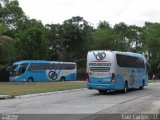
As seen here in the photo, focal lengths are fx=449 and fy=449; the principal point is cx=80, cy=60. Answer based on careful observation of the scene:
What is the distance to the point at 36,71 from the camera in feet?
212

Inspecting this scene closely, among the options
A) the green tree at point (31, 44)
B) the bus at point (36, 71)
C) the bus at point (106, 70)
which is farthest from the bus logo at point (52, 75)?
the bus at point (106, 70)

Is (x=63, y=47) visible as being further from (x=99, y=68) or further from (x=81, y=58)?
(x=99, y=68)

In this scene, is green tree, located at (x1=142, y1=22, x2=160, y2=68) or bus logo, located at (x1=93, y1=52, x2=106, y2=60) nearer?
bus logo, located at (x1=93, y1=52, x2=106, y2=60)

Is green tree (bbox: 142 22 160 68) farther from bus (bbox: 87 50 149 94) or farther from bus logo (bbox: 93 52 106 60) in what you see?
bus logo (bbox: 93 52 106 60)

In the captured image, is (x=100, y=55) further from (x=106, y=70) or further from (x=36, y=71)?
(x=36, y=71)

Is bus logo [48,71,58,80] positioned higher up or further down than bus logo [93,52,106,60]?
further down

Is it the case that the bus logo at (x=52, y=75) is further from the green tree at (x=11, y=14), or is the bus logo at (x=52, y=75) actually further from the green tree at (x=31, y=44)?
the green tree at (x=11, y=14)

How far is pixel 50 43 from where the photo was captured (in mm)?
90875

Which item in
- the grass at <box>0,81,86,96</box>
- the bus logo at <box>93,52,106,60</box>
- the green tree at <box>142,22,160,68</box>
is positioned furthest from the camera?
the green tree at <box>142,22,160,68</box>

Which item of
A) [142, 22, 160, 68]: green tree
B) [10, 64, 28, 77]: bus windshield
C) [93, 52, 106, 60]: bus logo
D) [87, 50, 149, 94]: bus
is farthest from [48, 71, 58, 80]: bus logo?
[142, 22, 160, 68]: green tree

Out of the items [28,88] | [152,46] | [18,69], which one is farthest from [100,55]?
[152,46]

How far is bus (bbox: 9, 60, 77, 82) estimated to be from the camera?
208ft

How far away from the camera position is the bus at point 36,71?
6328 cm

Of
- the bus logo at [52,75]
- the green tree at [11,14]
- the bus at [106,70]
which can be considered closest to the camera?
the bus at [106,70]
